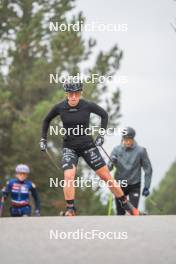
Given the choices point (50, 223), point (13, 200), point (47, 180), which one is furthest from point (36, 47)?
point (50, 223)

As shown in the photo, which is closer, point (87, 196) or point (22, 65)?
point (87, 196)

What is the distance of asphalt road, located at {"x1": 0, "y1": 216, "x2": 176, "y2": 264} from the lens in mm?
7953

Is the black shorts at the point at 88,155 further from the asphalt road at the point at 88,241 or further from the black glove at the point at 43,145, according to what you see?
the asphalt road at the point at 88,241

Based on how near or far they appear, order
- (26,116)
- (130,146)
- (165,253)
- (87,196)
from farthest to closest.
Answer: (26,116) → (87,196) → (130,146) → (165,253)

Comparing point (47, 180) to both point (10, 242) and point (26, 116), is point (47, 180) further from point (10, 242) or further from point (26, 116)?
point (10, 242)

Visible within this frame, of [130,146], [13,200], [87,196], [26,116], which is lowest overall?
[87,196]

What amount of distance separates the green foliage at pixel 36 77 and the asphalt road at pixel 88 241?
76.4 ft

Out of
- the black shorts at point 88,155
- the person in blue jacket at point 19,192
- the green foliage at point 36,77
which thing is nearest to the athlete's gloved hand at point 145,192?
the person in blue jacket at point 19,192

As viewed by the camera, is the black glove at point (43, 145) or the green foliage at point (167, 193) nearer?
the black glove at point (43, 145)

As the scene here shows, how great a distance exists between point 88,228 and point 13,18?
28636 mm

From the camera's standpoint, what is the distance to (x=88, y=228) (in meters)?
8.52

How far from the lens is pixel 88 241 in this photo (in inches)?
321

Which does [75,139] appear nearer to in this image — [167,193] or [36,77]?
[36,77]

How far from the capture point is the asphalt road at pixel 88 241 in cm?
795
